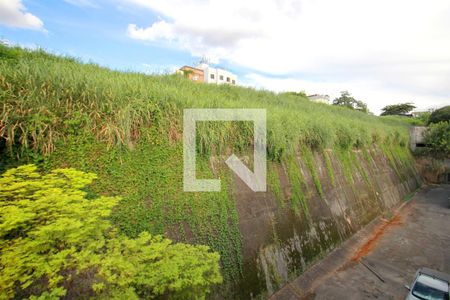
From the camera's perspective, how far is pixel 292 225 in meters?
5.54

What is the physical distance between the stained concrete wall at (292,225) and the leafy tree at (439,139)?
1289 cm

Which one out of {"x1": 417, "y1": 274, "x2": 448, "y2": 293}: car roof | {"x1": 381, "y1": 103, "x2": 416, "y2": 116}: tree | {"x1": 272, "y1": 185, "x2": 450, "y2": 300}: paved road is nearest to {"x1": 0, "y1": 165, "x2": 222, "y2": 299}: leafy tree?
{"x1": 272, "y1": 185, "x2": 450, "y2": 300}: paved road

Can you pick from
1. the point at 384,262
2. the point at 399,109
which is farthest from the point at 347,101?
the point at 384,262

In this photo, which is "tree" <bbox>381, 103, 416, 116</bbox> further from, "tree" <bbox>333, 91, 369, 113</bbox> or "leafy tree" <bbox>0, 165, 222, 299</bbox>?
"leafy tree" <bbox>0, 165, 222, 299</bbox>

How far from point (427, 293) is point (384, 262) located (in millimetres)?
1908

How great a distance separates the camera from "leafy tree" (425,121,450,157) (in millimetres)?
16703

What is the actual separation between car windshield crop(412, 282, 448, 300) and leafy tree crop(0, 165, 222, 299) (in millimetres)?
5265

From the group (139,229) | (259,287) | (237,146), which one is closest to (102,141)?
(139,229)

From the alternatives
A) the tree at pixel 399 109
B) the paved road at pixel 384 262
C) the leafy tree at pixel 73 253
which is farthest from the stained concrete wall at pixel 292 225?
the tree at pixel 399 109

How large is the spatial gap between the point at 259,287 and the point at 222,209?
5.72 feet

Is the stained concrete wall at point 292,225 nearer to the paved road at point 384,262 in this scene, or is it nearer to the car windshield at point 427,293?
the paved road at point 384,262

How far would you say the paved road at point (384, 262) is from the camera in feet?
16.7

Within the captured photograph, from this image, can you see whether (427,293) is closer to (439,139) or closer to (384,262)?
(384,262)

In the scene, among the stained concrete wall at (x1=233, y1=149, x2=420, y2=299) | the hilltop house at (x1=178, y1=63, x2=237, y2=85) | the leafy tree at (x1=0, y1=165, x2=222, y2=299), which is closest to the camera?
the leafy tree at (x1=0, y1=165, x2=222, y2=299)
